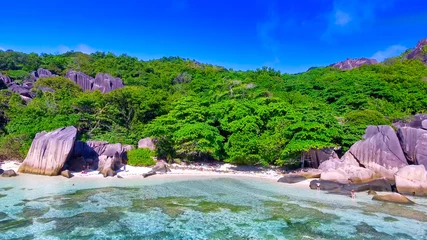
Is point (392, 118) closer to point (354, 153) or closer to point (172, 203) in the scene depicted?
point (354, 153)

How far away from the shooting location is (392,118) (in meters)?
25.0

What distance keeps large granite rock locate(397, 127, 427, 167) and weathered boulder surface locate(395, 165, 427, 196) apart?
7.74 ft

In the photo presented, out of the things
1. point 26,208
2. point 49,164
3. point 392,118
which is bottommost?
point 26,208

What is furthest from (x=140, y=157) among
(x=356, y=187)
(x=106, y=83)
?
(x=106, y=83)

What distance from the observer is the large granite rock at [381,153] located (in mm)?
16391

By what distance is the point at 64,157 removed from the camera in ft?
56.1

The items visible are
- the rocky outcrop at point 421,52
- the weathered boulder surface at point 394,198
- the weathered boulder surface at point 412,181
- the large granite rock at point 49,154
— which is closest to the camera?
the weathered boulder surface at point 394,198

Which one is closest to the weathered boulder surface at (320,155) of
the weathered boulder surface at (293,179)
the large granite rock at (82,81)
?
the weathered boulder surface at (293,179)

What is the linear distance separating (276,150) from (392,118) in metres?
12.7

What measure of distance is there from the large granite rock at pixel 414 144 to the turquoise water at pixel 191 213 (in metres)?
4.41

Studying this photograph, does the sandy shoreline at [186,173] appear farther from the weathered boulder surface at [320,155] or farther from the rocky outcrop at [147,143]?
the rocky outcrop at [147,143]

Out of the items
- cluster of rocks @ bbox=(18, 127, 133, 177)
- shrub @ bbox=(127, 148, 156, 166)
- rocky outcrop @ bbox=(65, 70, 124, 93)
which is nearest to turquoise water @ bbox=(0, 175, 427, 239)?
cluster of rocks @ bbox=(18, 127, 133, 177)

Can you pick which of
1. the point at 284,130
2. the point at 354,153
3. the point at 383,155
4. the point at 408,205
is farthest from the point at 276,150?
the point at 408,205

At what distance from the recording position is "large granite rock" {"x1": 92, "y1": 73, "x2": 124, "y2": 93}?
3978 cm
